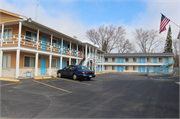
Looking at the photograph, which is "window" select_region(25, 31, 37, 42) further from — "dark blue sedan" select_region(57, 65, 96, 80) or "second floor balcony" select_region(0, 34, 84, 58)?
"dark blue sedan" select_region(57, 65, 96, 80)

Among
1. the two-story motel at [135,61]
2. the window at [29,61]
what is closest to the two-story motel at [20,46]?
Answer: the window at [29,61]

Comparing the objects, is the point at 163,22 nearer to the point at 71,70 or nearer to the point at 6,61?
the point at 71,70

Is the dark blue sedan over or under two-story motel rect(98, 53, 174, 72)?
under

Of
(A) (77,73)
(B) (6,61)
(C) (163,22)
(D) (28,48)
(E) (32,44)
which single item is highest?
(C) (163,22)

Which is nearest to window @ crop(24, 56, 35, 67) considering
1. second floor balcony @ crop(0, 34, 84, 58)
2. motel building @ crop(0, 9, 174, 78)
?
motel building @ crop(0, 9, 174, 78)

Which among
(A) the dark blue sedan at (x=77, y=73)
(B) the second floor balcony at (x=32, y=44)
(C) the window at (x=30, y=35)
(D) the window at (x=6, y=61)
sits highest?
(C) the window at (x=30, y=35)

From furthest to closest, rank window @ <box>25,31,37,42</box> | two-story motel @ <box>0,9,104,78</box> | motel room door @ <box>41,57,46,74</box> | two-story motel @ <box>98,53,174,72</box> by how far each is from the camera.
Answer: two-story motel @ <box>98,53,174,72</box> → motel room door @ <box>41,57,46,74</box> → window @ <box>25,31,37,42</box> → two-story motel @ <box>0,9,104,78</box>

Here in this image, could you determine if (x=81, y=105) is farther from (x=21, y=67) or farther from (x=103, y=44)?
(x=103, y=44)

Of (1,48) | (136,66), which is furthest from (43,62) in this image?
(136,66)

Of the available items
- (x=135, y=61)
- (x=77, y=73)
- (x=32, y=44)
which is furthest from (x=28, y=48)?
(x=135, y=61)

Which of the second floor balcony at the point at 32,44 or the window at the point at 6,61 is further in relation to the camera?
the window at the point at 6,61

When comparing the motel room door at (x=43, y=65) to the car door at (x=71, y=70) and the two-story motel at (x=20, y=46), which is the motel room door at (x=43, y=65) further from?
the car door at (x=71, y=70)

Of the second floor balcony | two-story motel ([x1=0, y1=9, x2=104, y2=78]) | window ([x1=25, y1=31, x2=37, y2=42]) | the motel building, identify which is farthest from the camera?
window ([x1=25, y1=31, x2=37, y2=42])

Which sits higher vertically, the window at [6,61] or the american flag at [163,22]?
the american flag at [163,22]
